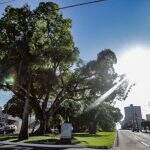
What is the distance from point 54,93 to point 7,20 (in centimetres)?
1954

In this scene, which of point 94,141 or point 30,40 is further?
point 94,141

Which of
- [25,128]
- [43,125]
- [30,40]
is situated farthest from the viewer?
[43,125]

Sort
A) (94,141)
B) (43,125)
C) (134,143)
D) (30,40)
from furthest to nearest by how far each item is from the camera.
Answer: (43,125) < (134,143) < (94,141) < (30,40)

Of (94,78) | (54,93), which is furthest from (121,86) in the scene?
(54,93)

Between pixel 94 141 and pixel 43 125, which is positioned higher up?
pixel 43 125

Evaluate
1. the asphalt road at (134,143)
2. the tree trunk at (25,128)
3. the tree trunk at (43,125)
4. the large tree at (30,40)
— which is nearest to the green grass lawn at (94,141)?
the asphalt road at (134,143)

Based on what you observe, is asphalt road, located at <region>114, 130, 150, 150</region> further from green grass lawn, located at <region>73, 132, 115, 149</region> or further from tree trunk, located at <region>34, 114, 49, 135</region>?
tree trunk, located at <region>34, 114, 49, 135</region>

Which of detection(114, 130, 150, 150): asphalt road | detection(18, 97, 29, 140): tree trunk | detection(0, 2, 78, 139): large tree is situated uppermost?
detection(0, 2, 78, 139): large tree

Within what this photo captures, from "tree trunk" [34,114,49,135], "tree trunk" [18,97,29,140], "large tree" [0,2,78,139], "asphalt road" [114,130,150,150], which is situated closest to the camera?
"asphalt road" [114,130,150,150]

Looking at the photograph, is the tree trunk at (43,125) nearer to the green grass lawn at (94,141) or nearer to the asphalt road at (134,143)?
the green grass lawn at (94,141)

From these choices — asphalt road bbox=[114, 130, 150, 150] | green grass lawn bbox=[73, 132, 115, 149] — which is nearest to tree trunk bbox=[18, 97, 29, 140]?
green grass lawn bbox=[73, 132, 115, 149]

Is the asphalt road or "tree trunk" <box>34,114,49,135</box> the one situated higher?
"tree trunk" <box>34,114,49,135</box>

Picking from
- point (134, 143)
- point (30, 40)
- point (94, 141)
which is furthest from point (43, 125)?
point (30, 40)

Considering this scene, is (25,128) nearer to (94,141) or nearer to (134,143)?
(94,141)
